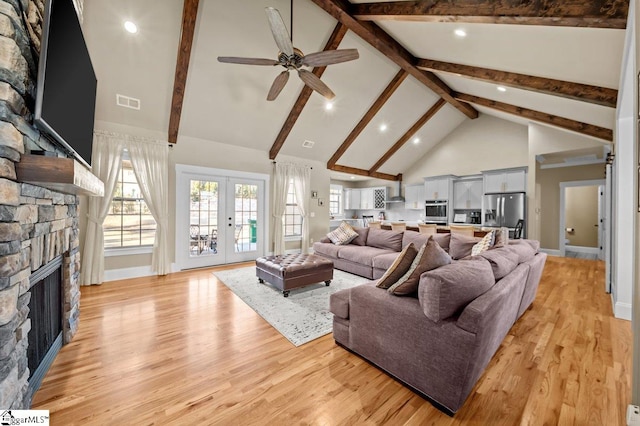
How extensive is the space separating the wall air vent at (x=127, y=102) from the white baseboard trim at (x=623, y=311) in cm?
713

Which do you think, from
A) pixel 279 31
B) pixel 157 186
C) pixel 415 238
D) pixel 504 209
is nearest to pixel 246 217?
pixel 157 186

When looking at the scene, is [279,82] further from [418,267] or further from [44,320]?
[44,320]

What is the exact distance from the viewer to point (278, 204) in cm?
629

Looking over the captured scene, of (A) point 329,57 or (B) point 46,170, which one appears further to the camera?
(A) point 329,57

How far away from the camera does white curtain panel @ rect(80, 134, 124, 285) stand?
3984mm

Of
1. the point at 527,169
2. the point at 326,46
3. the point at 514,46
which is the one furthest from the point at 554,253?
the point at 326,46

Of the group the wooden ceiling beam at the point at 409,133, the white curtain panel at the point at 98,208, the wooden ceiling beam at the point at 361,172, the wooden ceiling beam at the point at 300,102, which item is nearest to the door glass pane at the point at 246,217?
the wooden ceiling beam at the point at 300,102

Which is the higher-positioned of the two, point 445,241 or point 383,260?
point 445,241

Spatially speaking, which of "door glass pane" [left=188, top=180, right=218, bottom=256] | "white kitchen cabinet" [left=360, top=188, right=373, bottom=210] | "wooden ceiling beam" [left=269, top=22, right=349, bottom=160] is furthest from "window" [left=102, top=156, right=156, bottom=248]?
"white kitchen cabinet" [left=360, top=188, right=373, bottom=210]

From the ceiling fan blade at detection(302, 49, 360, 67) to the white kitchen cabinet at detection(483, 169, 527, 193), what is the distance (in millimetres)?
5832

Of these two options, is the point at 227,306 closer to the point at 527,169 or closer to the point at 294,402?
the point at 294,402

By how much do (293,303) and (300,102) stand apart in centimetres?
373

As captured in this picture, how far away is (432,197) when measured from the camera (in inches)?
315

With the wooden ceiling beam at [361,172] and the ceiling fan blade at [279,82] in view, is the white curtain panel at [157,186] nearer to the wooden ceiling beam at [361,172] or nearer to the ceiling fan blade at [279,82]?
the ceiling fan blade at [279,82]
